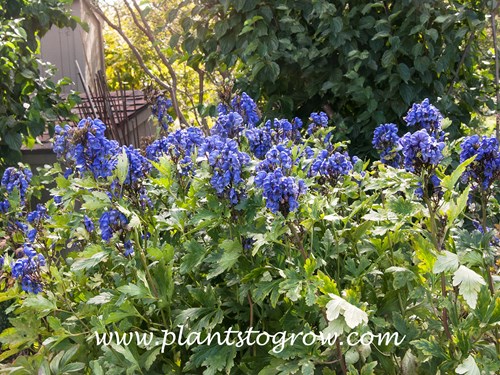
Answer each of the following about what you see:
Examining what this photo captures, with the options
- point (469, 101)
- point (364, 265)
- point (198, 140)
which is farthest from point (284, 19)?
point (364, 265)

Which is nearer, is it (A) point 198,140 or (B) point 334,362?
(B) point 334,362

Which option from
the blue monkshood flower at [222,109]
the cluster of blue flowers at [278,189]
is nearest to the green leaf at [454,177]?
the cluster of blue flowers at [278,189]

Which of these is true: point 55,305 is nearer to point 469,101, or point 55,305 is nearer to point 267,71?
point 267,71

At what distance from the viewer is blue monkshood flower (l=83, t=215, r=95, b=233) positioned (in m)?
2.62

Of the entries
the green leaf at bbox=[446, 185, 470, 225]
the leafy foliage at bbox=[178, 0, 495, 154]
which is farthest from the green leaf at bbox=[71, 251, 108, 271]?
the leafy foliage at bbox=[178, 0, 495, 154]

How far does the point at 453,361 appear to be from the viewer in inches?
80.4

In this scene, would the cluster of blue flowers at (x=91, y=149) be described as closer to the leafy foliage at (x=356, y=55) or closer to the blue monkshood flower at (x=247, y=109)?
the blue monkshood flower at (x=247, y=109)

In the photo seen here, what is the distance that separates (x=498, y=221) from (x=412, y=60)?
1.19 meters

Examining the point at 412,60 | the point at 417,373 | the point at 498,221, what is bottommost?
the point at 498,221

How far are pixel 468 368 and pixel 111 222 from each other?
1.12 meters

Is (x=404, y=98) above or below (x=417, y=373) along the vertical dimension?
above

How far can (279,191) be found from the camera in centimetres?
199

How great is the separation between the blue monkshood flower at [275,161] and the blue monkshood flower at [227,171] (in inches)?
3.0

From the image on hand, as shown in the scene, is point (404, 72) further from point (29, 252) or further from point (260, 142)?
point (29, 252)
